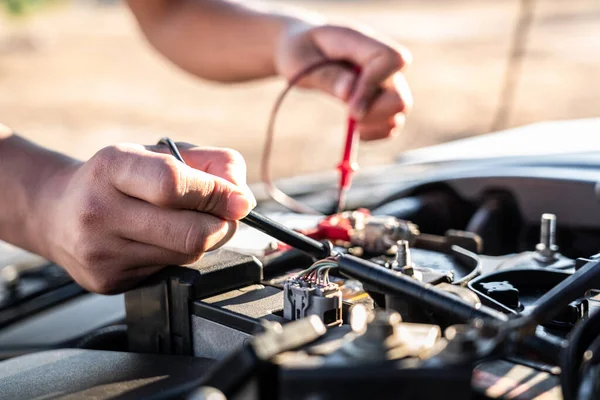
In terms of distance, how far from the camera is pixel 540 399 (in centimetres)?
53

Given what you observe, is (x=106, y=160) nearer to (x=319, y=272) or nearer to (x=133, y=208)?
(x=133, y=208)

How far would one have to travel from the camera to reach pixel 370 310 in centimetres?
70

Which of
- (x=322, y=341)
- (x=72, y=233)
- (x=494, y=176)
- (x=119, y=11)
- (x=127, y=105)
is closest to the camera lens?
(x=322, y=341)

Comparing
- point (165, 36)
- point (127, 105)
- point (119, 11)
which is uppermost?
point (119, 11)

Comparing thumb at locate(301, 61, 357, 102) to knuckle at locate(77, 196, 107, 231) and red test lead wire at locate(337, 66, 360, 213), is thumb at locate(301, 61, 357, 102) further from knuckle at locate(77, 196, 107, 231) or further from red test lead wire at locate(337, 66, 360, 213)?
knuckle at locate(77, 196, 107, 231)

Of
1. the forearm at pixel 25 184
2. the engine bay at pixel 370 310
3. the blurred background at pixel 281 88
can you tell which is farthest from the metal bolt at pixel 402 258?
the blurred background at pixel 281 88

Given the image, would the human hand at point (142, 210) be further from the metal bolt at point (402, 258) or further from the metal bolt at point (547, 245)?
the metal bolt at point (547, 245)

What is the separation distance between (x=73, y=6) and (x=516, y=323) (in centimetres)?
1600

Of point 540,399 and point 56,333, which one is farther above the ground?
point 540,399

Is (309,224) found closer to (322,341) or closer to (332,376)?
(322,341)

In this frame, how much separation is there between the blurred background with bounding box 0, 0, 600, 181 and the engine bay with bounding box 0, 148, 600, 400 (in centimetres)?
332

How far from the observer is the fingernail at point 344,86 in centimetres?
122

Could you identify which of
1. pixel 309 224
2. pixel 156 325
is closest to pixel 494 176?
pixel 309 224

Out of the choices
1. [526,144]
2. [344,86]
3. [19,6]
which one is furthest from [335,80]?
[19,6]
